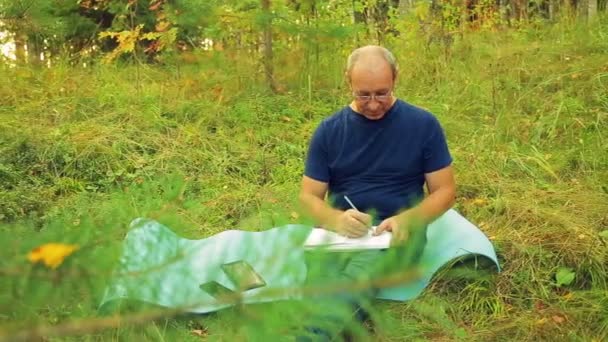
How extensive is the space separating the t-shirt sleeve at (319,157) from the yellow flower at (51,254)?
1.93 metres

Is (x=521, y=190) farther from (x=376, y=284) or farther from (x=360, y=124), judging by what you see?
(x=376, y=284)

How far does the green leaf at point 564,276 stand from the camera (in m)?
2.83

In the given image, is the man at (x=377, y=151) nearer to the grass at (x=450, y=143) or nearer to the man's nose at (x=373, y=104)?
the man's nose at (x=373, y=104)

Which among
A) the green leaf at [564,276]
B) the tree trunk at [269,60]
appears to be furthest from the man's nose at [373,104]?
the tree trunk at [269,60]

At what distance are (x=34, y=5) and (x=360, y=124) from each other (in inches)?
41.9

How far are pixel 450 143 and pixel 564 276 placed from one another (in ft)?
5.13

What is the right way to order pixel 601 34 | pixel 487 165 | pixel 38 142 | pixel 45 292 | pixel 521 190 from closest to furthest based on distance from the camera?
pixel 45 292
pixel 521 190
pixel 487 165
pixel 38 142
pixel 601 34

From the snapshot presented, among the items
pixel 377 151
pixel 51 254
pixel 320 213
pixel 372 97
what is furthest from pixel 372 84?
pixel 51 254

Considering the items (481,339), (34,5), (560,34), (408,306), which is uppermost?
(34,5)

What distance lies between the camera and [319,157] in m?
2.57

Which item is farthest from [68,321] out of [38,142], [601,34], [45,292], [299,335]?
[601,34]

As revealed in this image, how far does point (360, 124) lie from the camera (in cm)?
254

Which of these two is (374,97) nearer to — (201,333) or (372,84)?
(372,84)

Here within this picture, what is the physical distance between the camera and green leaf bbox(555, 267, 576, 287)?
283 centimetres
